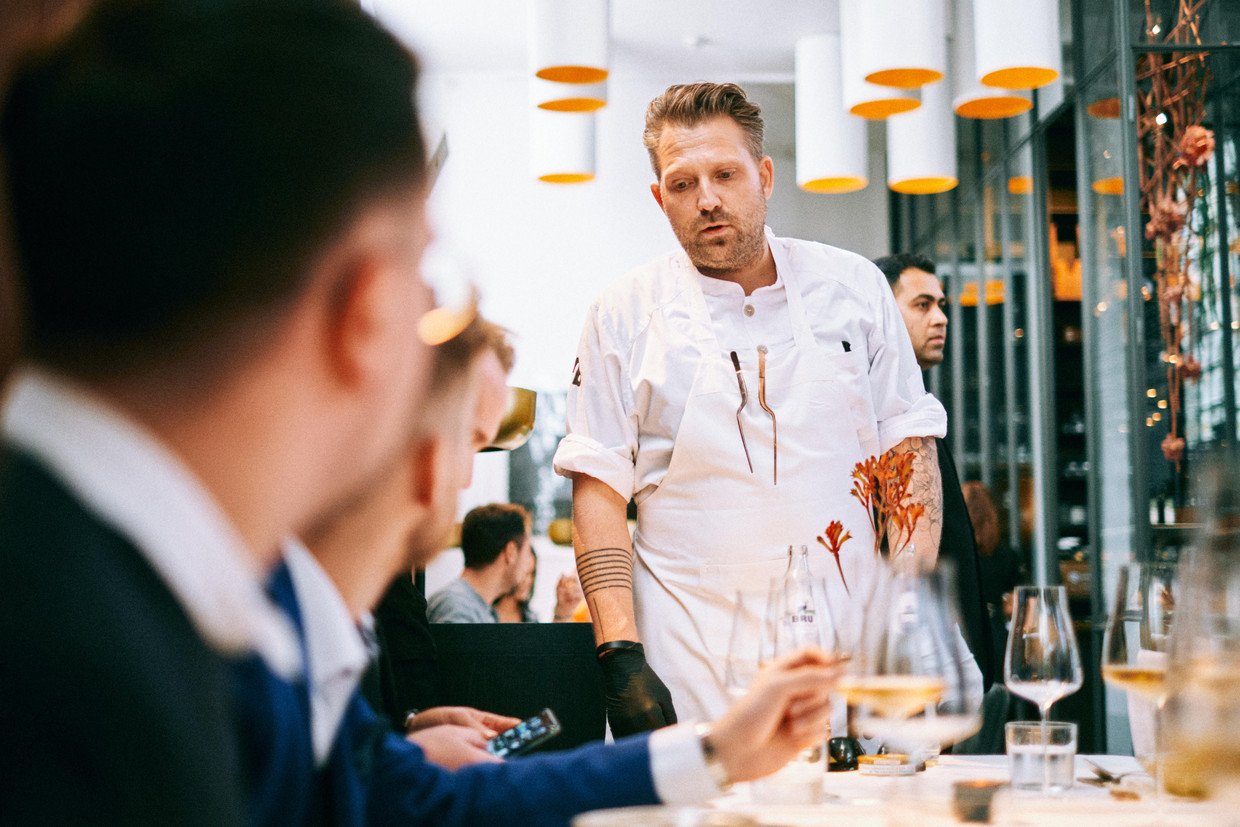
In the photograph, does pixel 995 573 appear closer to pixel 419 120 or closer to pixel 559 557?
pixel 559 557

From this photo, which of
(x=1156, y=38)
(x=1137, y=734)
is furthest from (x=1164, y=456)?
(x=1137, y=734)

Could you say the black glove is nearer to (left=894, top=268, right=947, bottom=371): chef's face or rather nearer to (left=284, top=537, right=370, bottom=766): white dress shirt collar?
(left=284, top=537, right=370, bottom=766): white dress shirt collar

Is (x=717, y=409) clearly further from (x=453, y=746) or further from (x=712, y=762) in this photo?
(x=712, y=762)

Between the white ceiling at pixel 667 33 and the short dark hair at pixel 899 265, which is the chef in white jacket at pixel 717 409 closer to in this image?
the short dark hair at pixel 899 265

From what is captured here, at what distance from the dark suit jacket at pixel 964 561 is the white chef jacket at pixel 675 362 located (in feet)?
1.50

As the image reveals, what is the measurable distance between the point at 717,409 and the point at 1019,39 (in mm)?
2476

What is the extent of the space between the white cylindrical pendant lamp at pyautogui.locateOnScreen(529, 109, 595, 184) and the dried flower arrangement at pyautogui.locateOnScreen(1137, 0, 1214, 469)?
2.87 meters

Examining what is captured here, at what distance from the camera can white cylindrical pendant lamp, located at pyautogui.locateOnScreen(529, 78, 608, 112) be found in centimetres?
466

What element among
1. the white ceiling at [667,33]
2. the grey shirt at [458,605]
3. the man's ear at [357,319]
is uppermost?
the white ceiling at [667,33]

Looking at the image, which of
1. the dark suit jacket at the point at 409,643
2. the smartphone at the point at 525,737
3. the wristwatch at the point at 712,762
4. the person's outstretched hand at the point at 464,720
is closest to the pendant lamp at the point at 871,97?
the dark suit jacket at the point at 409,643

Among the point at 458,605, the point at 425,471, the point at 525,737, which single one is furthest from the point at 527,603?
the point at 425,471

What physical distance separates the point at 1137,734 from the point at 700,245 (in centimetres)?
122

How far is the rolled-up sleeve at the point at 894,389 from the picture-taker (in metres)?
2.33

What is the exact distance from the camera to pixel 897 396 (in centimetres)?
237
